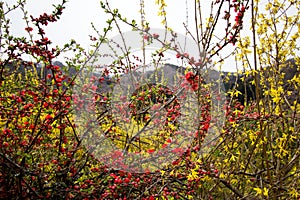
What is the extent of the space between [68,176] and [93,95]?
2.40 ft

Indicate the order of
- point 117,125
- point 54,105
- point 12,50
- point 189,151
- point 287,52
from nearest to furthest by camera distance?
point 12,50, point 54,105, point 189,151, point 287,52, point 117,125

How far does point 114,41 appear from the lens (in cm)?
339

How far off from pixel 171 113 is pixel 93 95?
0.70m

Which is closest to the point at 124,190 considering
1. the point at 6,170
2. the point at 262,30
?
the point at 6,170

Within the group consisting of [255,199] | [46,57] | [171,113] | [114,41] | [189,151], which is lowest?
[255,199]

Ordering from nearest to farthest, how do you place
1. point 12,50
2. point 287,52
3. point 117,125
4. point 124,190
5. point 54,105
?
point 12,50
point 54,105
point 124,190
point 287,52
point 117,125

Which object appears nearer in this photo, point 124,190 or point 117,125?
point 124,190

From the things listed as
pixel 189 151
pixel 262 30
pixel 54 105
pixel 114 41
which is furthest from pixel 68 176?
pixel 262 30

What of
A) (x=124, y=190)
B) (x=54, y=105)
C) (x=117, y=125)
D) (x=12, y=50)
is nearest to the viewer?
(x=12, y=50)

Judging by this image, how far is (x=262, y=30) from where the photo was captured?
3051 millimetres

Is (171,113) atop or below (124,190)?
atop

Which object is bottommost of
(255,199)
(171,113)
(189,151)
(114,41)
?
(255,199)

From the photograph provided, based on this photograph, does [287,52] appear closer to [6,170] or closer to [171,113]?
[171,113]

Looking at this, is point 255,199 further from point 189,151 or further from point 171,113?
point 171,113
